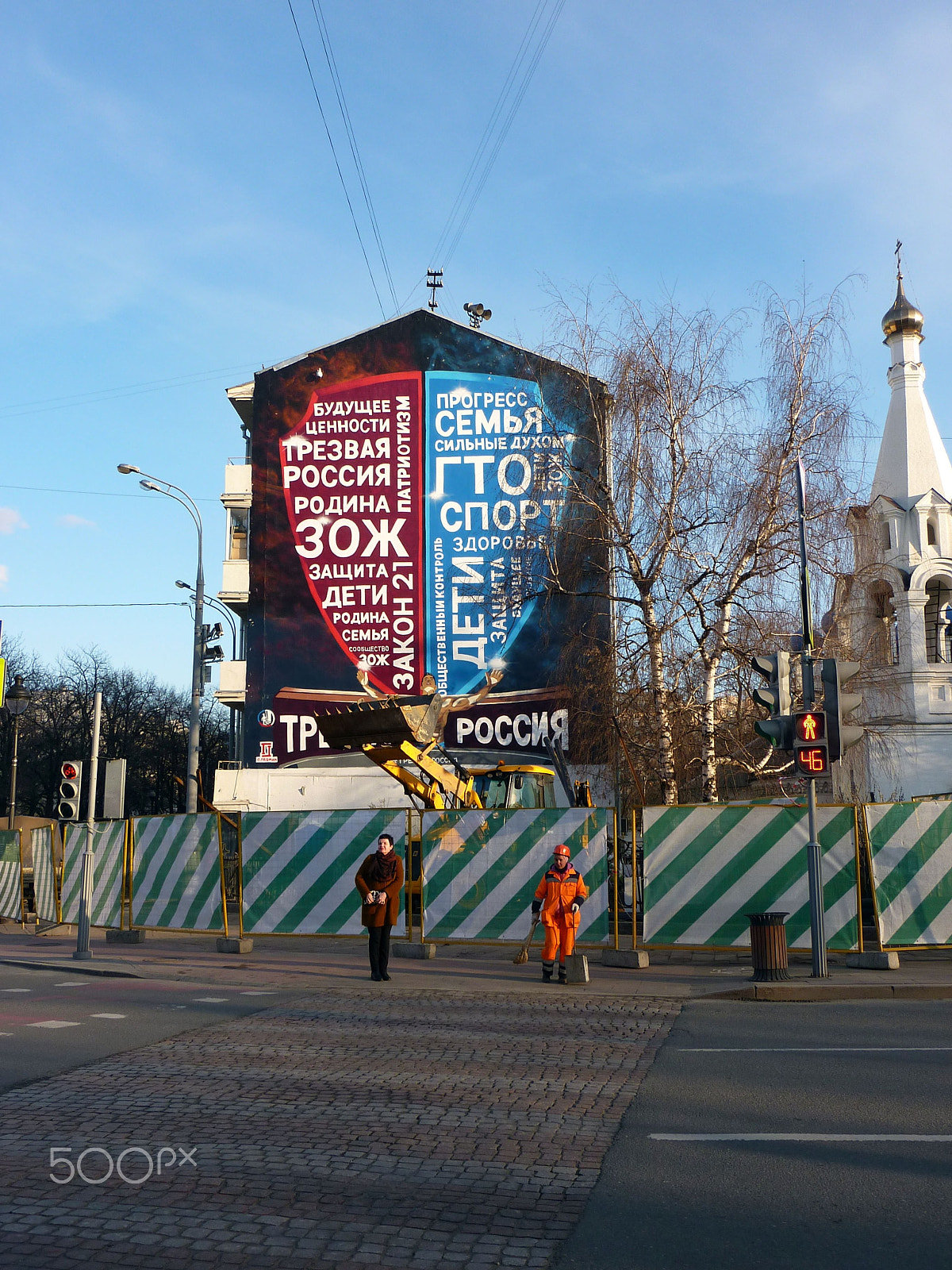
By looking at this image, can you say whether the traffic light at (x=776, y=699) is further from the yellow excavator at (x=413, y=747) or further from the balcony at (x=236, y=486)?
the balcony at (x=236, y=486)

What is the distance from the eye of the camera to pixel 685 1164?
5.82m

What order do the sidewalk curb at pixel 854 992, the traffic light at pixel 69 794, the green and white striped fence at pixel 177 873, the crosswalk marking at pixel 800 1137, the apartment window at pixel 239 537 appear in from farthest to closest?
the apartment window at pixel 239 537
the green and white striped fence at pixel 177 873
the traffic light at pixel 69 794
the sidewalk curb at pixel 854 992
the crosswalk marking at pixel 800 1137

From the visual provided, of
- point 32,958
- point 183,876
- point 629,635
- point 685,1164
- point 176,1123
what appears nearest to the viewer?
point 685,1164

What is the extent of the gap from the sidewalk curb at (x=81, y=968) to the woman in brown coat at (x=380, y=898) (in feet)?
10.1

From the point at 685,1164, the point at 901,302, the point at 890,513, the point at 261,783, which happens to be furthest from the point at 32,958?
the point at 901,302

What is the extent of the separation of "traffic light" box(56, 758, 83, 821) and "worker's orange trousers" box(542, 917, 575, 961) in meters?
7.44

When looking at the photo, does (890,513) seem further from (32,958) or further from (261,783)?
(32,958)

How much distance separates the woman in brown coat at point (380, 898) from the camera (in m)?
13.9

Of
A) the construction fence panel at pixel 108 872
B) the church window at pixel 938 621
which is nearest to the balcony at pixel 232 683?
the construction fence panel at pixel 108 872

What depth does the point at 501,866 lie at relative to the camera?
15.9 m

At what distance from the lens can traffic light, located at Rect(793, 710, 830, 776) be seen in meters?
12.9

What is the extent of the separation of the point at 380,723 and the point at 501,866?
2.99 metres

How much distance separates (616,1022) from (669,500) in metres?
12.8

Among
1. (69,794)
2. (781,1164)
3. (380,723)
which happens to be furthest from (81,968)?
(781,1164)
